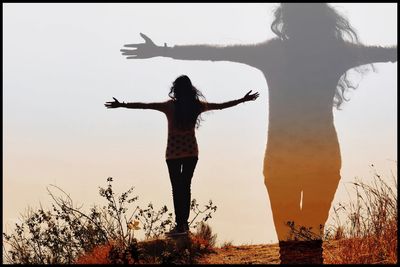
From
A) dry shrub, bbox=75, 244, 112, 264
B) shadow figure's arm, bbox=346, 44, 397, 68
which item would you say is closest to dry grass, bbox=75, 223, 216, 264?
dry shrub, bbox=75, 244, 112, 264

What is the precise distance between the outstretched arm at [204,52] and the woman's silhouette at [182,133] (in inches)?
66.3

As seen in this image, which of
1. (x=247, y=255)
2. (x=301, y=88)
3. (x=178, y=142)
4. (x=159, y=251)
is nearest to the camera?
(x=178, y=142)

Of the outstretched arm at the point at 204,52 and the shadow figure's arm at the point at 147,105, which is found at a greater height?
the outstretched arm at the point at 204,52

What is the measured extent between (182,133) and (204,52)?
2237mm

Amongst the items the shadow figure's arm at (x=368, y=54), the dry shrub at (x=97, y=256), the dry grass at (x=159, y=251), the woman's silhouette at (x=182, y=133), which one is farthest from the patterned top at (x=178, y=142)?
the shadow figure's arm at (x=368, y=54)

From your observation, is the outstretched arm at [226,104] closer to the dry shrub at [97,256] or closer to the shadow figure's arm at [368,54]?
the dry shrub at [97,256]

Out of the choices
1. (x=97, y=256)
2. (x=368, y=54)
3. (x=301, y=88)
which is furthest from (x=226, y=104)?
(x=368, y=54)

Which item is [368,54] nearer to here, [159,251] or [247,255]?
[247,255]

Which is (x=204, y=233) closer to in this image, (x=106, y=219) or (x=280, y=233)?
(x=280, y=233)

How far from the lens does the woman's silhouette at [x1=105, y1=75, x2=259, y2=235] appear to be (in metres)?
9.02

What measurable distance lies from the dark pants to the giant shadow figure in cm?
167

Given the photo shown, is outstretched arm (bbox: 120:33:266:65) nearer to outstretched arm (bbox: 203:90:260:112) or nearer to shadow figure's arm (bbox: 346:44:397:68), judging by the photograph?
shadow figure's arm (bbox: 346:44:397:68)

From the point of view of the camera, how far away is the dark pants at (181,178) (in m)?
9.04

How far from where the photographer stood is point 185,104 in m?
9.09
